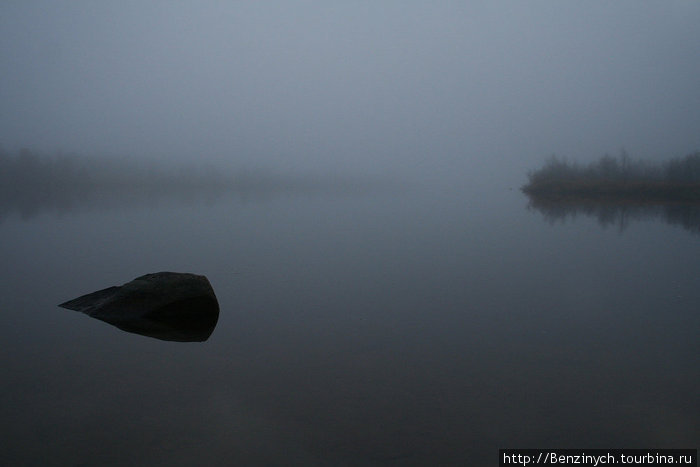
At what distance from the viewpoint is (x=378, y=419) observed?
175 inches

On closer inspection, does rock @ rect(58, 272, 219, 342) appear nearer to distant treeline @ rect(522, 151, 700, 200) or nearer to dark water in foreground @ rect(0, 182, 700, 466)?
dark water in foreground @ rect(0, 182, 700, 466)

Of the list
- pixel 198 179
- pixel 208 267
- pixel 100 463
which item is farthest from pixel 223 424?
pixel 198 179

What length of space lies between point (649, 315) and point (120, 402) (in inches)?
318

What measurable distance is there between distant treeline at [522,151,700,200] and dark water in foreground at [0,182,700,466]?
30.0 metres

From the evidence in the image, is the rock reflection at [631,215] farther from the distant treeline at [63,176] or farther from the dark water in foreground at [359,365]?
the distant treeline at [63,176]

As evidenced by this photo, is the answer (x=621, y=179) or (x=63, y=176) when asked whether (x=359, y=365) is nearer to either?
(x=621, y=179)

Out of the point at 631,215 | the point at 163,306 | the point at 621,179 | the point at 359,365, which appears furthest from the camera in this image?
the point at 621,179

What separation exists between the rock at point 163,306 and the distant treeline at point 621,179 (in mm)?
40429

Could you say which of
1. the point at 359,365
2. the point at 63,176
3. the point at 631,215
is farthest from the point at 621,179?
the point at 63,176

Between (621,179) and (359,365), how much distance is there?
41.8m

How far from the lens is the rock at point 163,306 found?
23.9 feet

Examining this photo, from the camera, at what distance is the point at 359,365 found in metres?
5.79

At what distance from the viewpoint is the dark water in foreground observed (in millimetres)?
4105

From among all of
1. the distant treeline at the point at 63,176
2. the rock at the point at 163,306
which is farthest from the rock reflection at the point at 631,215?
the distant treeline at the point at 63,176
